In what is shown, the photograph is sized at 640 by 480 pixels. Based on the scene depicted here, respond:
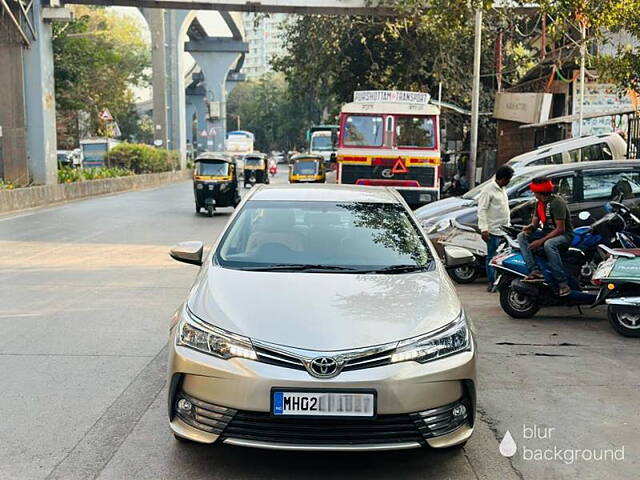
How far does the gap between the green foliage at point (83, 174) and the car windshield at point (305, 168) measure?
8.44 meters

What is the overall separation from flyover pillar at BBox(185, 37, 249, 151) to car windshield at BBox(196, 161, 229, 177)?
47.6m

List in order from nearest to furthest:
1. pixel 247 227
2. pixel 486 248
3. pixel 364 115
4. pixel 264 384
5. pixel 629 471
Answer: pixel 264 384 → pixel 629 471 → pixel 247 227 → pixel 486 248 → pixel 364 115

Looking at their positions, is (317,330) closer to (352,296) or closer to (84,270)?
(352,296)

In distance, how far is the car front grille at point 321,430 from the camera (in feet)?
12.8

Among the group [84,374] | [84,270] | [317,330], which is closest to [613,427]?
[317,330]

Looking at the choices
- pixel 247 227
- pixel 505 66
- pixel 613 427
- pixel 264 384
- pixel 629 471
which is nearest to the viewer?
pixel 264 384

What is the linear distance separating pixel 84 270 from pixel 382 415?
28.4ft

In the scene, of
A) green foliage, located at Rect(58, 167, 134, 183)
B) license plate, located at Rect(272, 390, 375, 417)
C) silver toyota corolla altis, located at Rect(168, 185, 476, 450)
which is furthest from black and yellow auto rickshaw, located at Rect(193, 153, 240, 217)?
license plate, located at Rect(272, 390, 375, 417)

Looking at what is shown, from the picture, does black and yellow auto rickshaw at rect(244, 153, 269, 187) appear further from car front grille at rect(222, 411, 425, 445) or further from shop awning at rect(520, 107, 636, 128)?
car front grille at rect(222, 411, 425, 445)

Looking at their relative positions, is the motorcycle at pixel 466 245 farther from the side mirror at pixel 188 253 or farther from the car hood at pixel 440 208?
the side mirror at pixel 188 253

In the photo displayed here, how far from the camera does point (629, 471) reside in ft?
14.1

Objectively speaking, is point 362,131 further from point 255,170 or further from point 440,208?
point 255,170

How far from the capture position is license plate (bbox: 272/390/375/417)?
12.6ft

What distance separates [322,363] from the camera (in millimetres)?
3869
